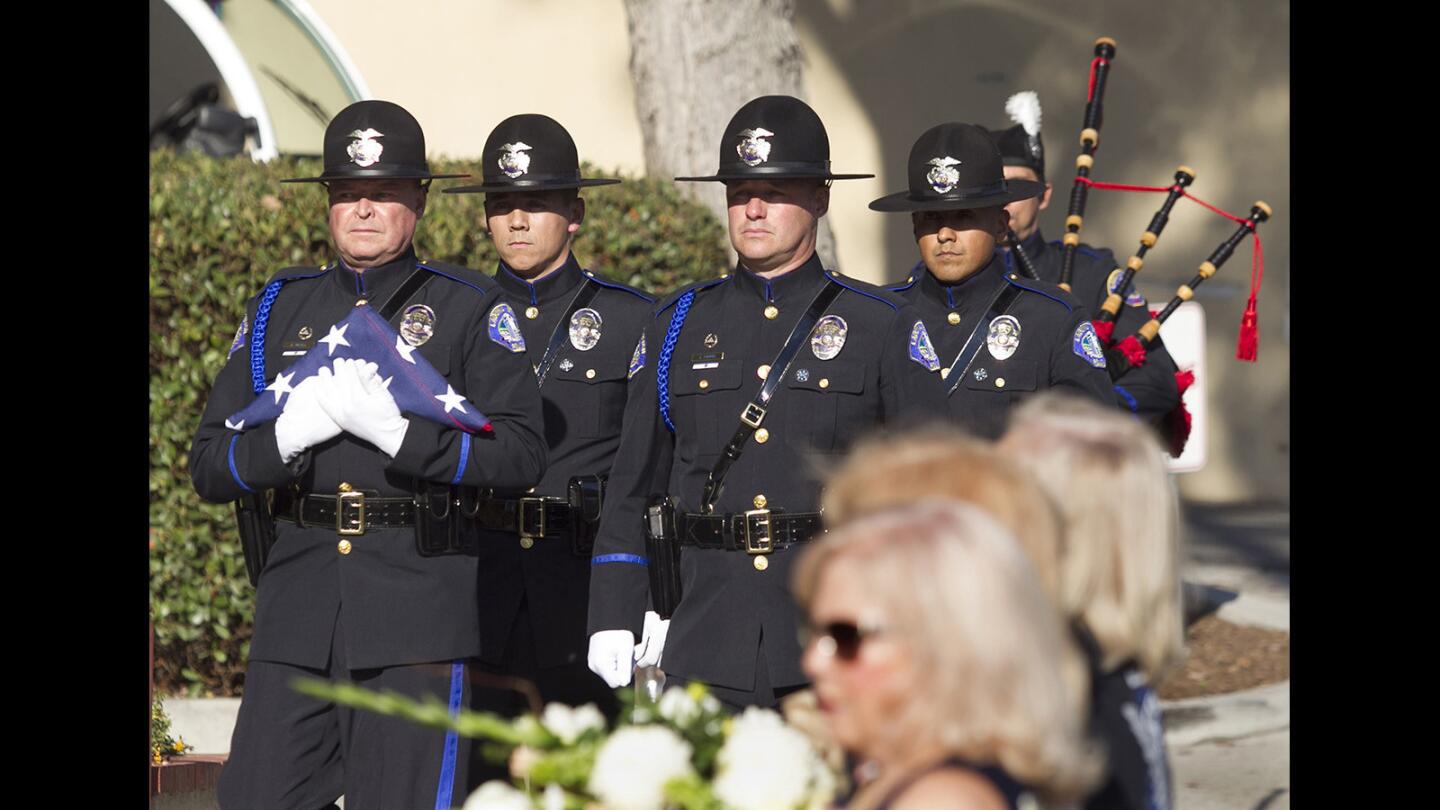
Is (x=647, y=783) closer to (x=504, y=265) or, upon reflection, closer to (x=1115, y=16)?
(x=504, y=265)

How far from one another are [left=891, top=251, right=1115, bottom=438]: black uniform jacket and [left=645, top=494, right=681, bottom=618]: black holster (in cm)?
111

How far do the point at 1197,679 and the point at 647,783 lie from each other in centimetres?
790

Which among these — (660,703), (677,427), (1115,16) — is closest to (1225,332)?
(1115,16)

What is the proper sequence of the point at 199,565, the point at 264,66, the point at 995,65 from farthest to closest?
the point at 995,65, the point at 264,66, the point at 199,565

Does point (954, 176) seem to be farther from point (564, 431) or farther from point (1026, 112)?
point (1026, 112)

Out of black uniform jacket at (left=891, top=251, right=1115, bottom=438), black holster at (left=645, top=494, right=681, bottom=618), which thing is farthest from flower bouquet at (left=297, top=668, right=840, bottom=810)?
black uniform jacket at (left=891, top=251, right=1115, bottom=438)

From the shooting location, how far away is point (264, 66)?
41.0ft

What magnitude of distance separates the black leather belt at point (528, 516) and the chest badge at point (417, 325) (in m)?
0.98

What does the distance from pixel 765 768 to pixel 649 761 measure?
15 cm

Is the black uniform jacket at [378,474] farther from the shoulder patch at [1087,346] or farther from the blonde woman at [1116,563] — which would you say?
the blonde woman at [1116,563]

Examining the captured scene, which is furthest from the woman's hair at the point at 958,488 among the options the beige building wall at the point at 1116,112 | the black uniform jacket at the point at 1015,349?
the beige building wall at the point at 1116,112

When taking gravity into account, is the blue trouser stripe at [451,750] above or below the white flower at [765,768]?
below

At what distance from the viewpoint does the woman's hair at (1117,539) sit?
2.60 m

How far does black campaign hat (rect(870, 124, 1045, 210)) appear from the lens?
240 inches
